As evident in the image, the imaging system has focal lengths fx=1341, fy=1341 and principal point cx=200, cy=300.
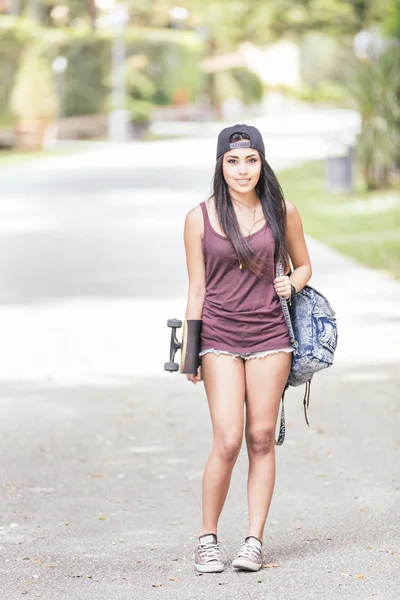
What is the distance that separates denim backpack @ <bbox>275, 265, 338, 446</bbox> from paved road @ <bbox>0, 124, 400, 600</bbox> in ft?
2.42

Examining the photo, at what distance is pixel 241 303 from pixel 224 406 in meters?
0.38

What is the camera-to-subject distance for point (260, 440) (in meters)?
4.90

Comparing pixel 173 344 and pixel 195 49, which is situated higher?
pixel 195 49

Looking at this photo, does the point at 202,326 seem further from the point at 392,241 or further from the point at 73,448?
the point at 392,241

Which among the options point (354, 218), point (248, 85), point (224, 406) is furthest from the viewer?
point (248, 85)

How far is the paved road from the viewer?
4926 millimetres

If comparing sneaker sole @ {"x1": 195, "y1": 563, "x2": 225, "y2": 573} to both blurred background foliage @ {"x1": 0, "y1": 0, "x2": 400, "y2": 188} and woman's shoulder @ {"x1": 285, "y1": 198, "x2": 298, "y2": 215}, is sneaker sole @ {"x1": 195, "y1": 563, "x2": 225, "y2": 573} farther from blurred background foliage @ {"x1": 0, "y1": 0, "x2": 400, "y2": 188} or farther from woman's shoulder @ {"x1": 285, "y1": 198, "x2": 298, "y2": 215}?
blurred background foliage @ {"x1": 0, "y1": 0, "x2": 400, "y2": 188}

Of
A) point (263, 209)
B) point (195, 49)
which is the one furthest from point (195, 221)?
point (195, 49)

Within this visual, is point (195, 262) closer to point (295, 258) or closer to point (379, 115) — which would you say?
point (295, 258)

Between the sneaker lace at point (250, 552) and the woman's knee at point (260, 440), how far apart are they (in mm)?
341

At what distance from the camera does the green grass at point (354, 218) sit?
17.1 m

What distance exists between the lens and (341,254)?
16.9m

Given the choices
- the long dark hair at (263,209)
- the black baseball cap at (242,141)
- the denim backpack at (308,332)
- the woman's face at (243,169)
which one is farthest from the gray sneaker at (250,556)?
the black baseball cap at (242,141)

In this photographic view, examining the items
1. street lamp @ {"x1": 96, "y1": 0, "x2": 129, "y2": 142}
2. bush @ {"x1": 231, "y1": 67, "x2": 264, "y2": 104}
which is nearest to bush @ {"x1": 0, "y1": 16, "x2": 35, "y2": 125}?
street lamp @ {"x1": 96, "y1": 0, "x2": 129, "y2": 142}
